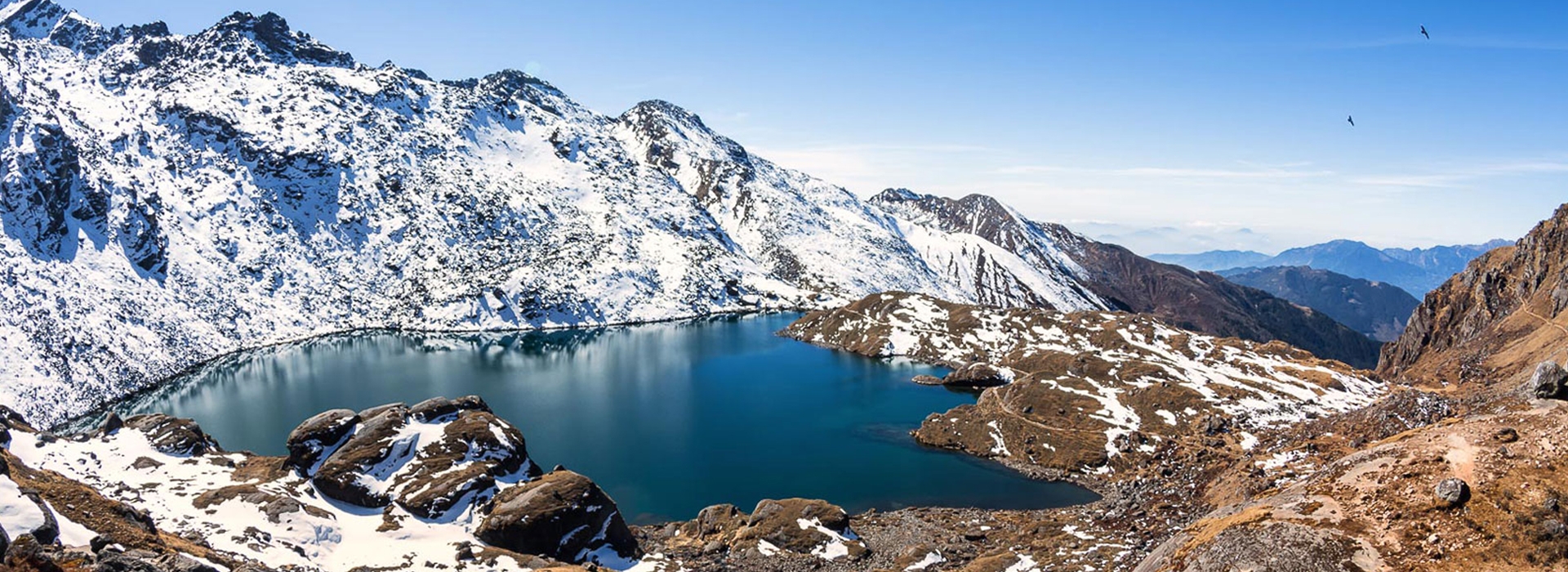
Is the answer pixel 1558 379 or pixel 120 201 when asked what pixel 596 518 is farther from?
pixel 120 201

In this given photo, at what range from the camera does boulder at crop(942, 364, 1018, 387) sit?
134375mm

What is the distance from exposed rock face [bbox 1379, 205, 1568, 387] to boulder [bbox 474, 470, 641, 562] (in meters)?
94.7

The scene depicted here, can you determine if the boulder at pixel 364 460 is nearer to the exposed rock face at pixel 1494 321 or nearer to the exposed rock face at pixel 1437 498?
the exposed rock face at pixel 1437 498

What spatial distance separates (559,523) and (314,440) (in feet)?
89.6

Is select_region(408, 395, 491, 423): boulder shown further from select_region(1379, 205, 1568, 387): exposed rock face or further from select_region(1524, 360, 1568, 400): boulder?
select_region(1379, 205, 1568, 387): exposed rock face

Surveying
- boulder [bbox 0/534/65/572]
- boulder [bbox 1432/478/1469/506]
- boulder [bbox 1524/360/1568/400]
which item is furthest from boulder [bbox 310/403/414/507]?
boulder [bbox 1524/360/1568/400]

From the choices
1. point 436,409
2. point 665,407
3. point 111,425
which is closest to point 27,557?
point 436,409

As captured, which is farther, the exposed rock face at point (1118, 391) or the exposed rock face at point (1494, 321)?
the exposed rock face at point (1118, 391)

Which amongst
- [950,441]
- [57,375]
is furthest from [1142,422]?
[57,375]

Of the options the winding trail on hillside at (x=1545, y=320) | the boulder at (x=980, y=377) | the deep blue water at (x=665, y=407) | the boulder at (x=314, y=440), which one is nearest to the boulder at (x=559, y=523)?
the deep blue water at (x=665, y=407)

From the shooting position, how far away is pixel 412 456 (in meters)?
66.6

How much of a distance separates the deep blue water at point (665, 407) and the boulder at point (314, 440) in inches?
1044

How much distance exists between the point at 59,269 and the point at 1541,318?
257163 millimetres

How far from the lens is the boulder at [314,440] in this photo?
66.2 meters
